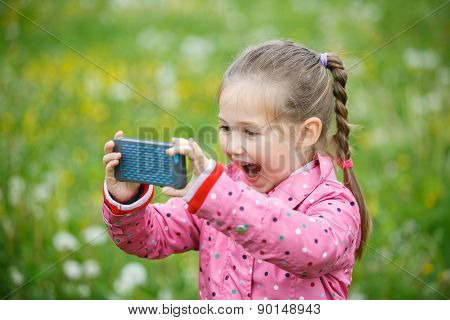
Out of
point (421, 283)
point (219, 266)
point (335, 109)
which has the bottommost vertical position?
point (421, 283)

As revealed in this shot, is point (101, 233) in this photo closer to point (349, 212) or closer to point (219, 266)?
point (219, 266)

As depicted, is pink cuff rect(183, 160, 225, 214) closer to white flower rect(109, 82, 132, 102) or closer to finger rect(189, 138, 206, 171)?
finger rect(189, 138, 206, 171)

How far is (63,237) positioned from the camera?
279 centimetres

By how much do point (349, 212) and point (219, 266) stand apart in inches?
16.1

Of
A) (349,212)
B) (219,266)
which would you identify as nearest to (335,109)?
(349,212)

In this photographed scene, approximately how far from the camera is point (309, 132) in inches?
73.8

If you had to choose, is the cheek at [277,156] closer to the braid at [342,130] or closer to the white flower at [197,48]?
the braid at [342,130]

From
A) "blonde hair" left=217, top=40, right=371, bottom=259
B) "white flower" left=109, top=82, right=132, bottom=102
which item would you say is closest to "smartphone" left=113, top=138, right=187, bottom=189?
"blonde hair" left=217, top=40, right=371, bottom=259

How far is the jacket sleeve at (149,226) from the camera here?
180cm

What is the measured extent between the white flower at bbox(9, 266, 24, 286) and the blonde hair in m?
1.32

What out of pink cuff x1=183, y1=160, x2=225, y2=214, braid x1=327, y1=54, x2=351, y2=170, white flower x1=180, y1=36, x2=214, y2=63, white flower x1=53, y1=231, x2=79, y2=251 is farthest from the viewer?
white flower x1=180, y1=36, x2=214, y2=63

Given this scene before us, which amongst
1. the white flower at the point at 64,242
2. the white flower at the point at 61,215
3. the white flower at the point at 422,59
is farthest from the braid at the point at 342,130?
the white flower at the point at 422,59

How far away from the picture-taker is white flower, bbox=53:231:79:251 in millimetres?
2779

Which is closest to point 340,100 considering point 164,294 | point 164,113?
point 164,294
